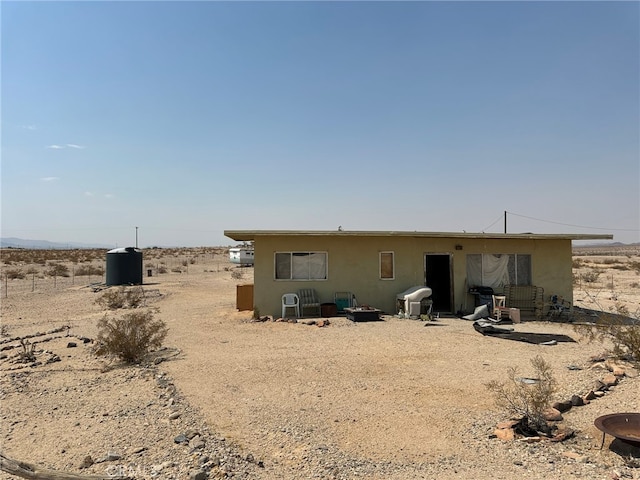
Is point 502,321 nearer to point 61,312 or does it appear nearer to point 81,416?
point 81,416

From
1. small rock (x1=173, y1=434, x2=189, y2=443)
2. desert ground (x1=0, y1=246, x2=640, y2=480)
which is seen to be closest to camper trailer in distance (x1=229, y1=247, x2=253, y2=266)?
desert ground (x1=0, y1=246, x2=640, y2=480)

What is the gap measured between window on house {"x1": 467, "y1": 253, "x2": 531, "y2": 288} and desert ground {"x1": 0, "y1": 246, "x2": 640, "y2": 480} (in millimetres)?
3962

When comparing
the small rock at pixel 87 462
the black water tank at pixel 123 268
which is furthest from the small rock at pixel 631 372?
the black water tank at pixel 123 268

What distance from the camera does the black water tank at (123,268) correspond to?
81.1ft

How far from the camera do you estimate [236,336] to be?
448 inches

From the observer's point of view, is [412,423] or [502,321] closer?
[412,423]

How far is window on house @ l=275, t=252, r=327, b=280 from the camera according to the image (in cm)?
1481

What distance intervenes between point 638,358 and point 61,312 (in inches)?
656

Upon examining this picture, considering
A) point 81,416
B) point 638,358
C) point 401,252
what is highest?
point 401,252

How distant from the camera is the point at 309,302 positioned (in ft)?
47.8

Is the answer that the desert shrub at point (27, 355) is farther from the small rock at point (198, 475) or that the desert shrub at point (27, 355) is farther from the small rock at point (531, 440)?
the small rock at point (531, 440)

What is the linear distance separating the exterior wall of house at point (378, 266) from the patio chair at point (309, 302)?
0.66 feet

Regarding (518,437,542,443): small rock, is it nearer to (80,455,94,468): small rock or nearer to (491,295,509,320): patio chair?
(80,455,94,468): small rock

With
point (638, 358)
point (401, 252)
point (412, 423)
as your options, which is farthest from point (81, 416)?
point (401, 252)
